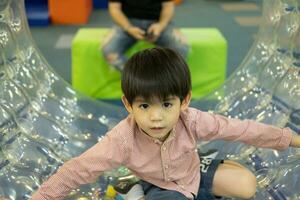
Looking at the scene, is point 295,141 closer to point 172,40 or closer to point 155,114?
point 155,114

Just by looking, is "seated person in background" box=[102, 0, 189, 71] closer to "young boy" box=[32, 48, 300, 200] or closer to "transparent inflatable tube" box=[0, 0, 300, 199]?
"transparent inflatable tube" box=[0, 0, 300, 199]

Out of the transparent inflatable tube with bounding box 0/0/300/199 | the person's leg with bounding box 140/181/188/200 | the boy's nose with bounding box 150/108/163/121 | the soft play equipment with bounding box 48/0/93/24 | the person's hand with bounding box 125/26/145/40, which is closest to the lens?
the boy's nose with bounding box 150/108/163/121

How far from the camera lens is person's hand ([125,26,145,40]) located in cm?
256

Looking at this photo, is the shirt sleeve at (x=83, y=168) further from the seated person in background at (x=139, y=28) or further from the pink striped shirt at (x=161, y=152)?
the seated person in background at (x=139, y=28)

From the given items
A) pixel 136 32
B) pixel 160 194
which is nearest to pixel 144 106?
pixel 160 194

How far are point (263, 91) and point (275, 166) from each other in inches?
17.2

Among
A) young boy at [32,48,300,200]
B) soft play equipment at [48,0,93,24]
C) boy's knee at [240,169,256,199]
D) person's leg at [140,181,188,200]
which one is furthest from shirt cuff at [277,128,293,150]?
soft play equipment at [48,0,93,24]

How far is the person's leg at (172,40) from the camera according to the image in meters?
2.59

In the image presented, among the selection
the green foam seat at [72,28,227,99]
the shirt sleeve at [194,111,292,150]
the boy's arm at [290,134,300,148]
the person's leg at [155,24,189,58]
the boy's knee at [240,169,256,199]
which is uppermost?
the shirt sleeve at [194,111,292,150]

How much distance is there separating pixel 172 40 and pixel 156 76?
145cm

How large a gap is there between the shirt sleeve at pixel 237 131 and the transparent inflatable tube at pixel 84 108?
152mm

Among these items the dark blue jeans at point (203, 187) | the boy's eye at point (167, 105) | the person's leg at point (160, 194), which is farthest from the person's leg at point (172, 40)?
the boy's eye at point (167, 105)

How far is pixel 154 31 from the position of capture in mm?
2568

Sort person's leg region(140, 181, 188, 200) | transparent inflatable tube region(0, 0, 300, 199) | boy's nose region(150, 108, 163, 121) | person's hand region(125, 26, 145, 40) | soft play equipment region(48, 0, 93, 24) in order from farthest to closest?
1. soft play equipment region(48, 0, 93, 24)
2. person's hand region(125, 26, 145, 40)
3. transparent inflatable tube region(0, 0, 300, 199)
4. person's leg region(140, 181, 188, 200)
5. boy's nose region(150, 108, 163, 121)
